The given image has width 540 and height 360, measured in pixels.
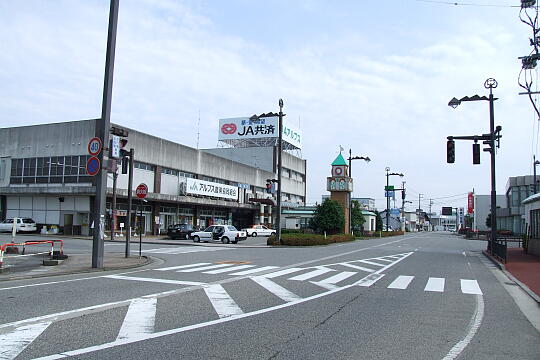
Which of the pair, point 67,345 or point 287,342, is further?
point 287,342

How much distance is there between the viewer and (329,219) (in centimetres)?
4797

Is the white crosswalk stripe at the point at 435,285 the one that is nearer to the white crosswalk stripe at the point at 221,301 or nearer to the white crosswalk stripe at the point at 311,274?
the white crosswalk stripe at the point at 311,274

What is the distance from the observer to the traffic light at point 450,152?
2366 cm

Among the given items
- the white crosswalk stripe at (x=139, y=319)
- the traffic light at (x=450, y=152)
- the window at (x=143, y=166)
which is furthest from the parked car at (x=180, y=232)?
the white crosswalk stripe at (x=139, y=319)

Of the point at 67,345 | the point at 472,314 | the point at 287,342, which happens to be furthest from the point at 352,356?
the point at 472,314

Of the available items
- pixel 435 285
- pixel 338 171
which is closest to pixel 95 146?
pixel 435 285

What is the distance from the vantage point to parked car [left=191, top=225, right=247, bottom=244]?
37.5 meters

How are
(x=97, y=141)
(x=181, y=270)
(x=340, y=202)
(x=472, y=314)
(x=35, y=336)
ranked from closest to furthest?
1. (x=35, y=336)
2. (x=472, y=314)
3. (x=97, y=141)
4. (x=181, y=270)
5. (x=340, y=202)

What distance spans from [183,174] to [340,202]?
18321 mm

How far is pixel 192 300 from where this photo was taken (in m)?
9.95

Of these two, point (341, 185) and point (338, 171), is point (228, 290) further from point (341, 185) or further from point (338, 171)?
point (338, 171)

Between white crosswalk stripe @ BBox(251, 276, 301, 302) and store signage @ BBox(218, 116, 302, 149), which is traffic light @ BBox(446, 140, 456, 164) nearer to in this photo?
white crosswalk stripe @ BBox(251, 276, 301, 302)

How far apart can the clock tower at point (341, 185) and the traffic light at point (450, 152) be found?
2804cm

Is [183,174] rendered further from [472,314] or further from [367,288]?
[472,314]
